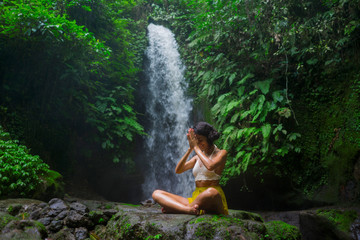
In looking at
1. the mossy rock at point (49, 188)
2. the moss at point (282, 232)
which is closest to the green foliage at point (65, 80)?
the mossy rock at point (49, 188)

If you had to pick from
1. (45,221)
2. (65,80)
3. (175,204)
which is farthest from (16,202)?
(65,80)

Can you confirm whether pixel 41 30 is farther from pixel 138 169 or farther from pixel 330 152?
pixel 330 152

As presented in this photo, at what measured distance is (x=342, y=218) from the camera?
4.86 metres

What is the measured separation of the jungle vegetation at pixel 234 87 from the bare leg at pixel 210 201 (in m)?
3.63

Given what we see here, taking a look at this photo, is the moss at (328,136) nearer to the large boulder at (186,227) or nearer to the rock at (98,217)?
the large boulder at (186,227)

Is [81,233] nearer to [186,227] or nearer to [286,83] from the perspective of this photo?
[186,227]

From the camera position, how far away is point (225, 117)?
319 inches

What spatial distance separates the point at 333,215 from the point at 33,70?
9.00 meters

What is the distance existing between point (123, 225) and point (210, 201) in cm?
123

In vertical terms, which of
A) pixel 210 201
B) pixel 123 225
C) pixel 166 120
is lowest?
pixel 123 225

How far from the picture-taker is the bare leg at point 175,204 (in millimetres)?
3315

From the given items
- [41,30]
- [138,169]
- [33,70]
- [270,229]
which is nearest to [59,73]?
[33,70]

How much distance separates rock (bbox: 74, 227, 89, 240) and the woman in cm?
139

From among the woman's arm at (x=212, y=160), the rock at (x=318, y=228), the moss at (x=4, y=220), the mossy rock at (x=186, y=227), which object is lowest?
the rock at (x=318, y=228)
